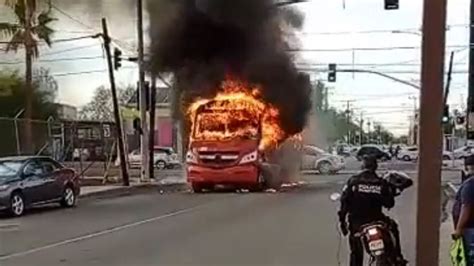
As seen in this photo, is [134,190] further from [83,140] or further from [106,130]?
[106,130]

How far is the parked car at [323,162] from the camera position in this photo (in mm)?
39622

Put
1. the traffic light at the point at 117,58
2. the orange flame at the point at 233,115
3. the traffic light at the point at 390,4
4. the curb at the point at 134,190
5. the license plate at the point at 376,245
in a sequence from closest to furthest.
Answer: the license plate at the point at 376,245
the traffic light at the point at 390,4
the curb at the point at 134,190
the orange flame at the point at 233,115
the traffic light at the point at 117,58

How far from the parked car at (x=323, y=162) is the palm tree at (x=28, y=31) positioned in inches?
466

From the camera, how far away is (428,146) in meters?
5.25

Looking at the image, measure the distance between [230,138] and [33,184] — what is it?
311 inches

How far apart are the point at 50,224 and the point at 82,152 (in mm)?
15732

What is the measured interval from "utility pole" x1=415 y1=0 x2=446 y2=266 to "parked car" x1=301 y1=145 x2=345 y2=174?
108ft

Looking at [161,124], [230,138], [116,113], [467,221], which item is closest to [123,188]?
[116,113]

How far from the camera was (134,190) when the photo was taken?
29.6 metres

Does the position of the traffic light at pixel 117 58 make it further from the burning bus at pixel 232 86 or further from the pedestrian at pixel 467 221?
the pedestrian at pixel 467 221

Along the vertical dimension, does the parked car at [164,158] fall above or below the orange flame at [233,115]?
below

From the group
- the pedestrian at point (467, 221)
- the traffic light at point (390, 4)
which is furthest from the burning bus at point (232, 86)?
the pedestrian at point (467, 221)

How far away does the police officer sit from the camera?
8.06m

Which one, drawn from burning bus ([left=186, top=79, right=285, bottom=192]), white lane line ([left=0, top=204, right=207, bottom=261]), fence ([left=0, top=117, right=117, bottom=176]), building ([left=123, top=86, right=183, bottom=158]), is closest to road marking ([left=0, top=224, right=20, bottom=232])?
white lane line ([left=0, top=204, right=207, bottom=261])
